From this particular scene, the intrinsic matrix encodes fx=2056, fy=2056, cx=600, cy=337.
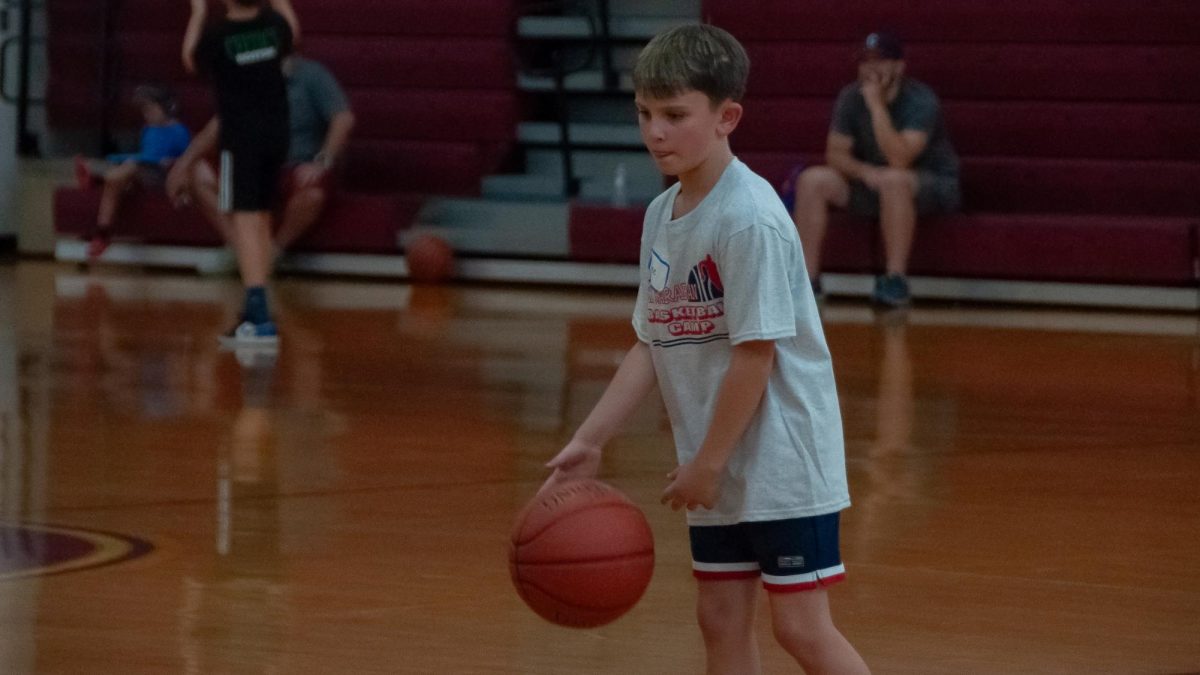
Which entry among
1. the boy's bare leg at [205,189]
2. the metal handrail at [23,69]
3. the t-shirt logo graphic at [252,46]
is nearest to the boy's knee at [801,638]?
the t-shirt logo graphic at [252,46]

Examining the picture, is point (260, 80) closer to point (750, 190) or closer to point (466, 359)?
point (466, 359)

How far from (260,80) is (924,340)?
299 cm

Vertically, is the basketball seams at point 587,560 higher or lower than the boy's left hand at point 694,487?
lower

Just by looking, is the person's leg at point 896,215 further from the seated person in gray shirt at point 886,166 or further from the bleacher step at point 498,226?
the bleacher step at point 498,226

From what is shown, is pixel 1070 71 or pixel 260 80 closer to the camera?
pixel 260 80

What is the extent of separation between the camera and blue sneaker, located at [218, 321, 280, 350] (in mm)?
8102

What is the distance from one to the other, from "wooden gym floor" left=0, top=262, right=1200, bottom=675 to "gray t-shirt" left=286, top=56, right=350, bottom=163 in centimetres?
340

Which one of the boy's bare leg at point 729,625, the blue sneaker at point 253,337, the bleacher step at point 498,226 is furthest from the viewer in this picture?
the bleacher step at point 498,226

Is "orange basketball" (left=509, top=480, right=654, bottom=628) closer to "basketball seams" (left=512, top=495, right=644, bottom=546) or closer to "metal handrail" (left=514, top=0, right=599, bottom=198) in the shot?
"basketball seams" (left=512, top=495, right=644, bottom=546)

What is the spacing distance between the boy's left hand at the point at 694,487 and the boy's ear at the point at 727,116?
0.46 metres

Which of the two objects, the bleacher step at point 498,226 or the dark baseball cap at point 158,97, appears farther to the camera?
the dark baseball cap at point 158,97

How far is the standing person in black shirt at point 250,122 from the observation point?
8.00m

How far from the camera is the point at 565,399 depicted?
22.0 ft

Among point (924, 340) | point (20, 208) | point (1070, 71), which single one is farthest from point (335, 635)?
point (20, 208)
